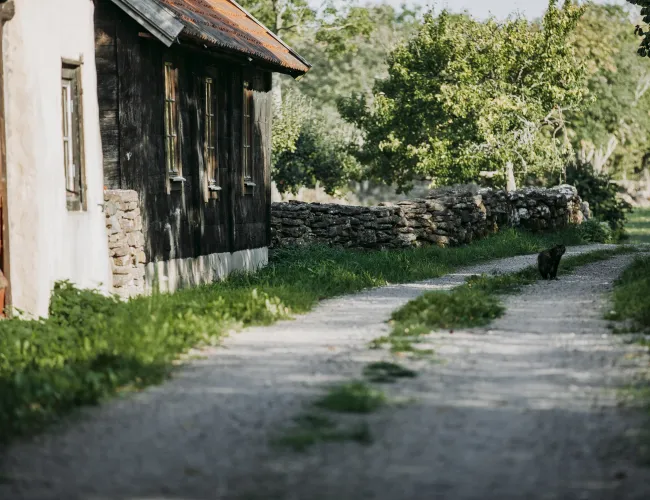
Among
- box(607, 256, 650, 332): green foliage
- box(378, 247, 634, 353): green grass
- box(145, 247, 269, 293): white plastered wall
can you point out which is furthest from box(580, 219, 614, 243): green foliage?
box(378, 247, 634, 353): green grass

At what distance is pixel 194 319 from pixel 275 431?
162 inches

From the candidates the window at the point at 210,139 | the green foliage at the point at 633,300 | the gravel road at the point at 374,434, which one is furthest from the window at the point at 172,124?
the gravel road at the point at 374,434

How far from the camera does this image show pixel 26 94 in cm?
1197

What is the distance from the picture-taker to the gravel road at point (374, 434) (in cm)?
544

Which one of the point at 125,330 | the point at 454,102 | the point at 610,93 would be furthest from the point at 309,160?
Result: the point at 125,330

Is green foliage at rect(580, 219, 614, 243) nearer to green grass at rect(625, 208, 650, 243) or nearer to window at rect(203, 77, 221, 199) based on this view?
green grass at rect(625, 208, 650, 243)

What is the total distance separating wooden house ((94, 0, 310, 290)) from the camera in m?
14.3

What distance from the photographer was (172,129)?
1602 cm

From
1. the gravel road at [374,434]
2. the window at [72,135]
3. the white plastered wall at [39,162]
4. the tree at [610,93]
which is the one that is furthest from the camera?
the tree at [610,93]

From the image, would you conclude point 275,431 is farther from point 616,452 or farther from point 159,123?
point 159,123

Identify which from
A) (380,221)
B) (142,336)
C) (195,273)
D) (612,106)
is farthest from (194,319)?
(612,106)

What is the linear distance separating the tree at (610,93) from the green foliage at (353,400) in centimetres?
4043

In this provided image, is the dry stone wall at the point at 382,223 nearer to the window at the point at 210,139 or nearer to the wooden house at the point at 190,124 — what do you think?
the wooden house at the point at 190,124

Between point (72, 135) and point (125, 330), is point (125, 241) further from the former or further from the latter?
point (125, 330)
